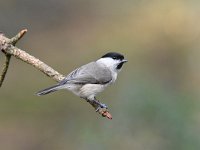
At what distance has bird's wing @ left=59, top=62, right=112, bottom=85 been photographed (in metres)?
3.26

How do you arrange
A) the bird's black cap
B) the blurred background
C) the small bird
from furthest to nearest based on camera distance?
the blurred background → the bird's black cap → the small bird

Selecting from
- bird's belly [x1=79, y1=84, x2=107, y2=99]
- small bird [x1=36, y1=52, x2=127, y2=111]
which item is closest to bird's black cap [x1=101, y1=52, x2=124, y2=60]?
small bird [x1=36, y1=52, x2=127, y2=111]

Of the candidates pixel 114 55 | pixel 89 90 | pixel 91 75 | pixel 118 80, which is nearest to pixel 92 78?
pixel 91 75

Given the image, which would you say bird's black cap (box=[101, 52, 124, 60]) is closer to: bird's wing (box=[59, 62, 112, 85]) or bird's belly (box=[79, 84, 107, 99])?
bird's wing (box=[59, 62, 112, 85])

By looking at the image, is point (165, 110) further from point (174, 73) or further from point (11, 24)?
point (11, 24)

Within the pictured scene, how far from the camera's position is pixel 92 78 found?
3.36 metres

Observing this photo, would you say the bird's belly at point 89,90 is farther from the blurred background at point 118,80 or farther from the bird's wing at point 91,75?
the blurred background at point 118,80

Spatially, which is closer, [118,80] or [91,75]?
[91,75]

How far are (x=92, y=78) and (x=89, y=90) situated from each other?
0.53 ft

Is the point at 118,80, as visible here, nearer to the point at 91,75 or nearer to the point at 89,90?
the point at 91,75

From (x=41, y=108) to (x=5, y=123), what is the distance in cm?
55

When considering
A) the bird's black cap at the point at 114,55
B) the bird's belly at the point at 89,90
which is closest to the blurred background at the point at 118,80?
the bird's black cap at the point at 114,55

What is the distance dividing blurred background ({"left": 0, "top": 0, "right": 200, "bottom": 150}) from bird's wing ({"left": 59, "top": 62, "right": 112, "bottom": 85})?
922 mm

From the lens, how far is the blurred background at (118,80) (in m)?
4.35
